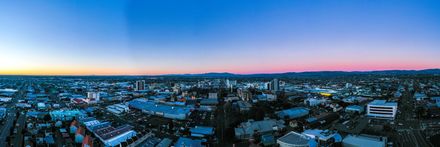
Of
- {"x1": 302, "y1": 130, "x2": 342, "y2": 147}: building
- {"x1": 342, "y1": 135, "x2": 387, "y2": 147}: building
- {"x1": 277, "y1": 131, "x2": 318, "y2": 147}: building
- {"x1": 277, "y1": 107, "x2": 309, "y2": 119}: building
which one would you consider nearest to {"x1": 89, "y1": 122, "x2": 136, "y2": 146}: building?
{"x1": 277, "y1": 131, "x2": 318, "y2": 147}: building

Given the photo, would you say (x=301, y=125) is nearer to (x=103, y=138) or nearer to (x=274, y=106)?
(x=274, y=106)

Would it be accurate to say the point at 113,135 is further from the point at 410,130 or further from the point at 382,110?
the point at 382,110

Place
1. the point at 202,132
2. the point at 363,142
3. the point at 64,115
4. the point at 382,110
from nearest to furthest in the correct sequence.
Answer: the point at 363,142
the point at 202,132
the point at 382,110
the point at 64,115

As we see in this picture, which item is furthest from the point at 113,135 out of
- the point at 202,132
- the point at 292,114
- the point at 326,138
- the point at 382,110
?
the point at 382,110

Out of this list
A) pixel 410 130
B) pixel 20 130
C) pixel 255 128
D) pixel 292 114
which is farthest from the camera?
pixel 292 114

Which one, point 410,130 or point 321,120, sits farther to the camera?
point 321,120

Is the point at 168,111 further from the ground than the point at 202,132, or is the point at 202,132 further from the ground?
the point at 168,111

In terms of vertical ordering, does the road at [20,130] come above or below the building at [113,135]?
below

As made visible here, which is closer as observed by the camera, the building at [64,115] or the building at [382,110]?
the building at [382,110]

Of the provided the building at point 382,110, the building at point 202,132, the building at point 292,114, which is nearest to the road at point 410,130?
the building at point 382,110

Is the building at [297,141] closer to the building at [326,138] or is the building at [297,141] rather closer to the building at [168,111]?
the building at [326,138]
